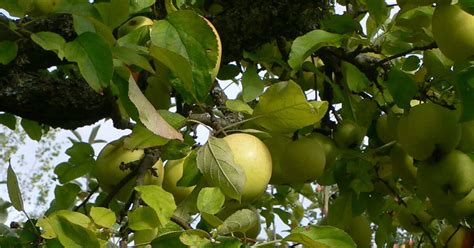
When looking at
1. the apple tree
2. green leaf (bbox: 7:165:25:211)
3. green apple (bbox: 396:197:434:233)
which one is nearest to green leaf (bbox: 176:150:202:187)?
the apple tree

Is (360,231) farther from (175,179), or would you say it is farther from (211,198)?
(211,198)

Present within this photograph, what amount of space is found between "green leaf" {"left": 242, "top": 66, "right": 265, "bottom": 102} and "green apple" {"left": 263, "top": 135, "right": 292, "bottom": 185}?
0.08 meters

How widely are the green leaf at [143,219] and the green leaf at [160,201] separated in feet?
0.04

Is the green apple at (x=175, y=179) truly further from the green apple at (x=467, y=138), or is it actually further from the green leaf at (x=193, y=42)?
the green apple at (x=467, y=138)

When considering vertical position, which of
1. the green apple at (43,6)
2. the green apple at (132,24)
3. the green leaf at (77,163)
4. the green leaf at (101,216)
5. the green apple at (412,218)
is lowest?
the green apple at (412,218)

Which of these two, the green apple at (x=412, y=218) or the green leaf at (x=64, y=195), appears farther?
the green apple at (x=412, y=218)

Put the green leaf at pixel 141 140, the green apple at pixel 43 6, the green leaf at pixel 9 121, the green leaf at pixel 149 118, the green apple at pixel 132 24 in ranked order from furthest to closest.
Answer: the green leaf at pixel 9 121, the green apple at pixel 43 6, the green apple at pixel 132 24, the green leaf at pixel 141 140, the green leaf at pixel 149 118

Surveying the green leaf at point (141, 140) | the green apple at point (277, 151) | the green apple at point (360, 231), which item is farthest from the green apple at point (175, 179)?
the green apple at point (360, 231)

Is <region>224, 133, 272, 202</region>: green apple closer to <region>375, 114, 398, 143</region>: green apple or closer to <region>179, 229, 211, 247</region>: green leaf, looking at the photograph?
<region>179, 229, 211, 247</region>: green leaf

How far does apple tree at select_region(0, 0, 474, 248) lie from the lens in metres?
0.84

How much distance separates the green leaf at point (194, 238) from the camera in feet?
2.63

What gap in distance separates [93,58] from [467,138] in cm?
61

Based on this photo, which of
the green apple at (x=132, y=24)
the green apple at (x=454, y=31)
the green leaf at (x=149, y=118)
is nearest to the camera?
the green leaf at (x=149, y=118)

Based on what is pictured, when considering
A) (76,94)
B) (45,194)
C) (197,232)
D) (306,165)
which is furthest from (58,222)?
(45,194)
